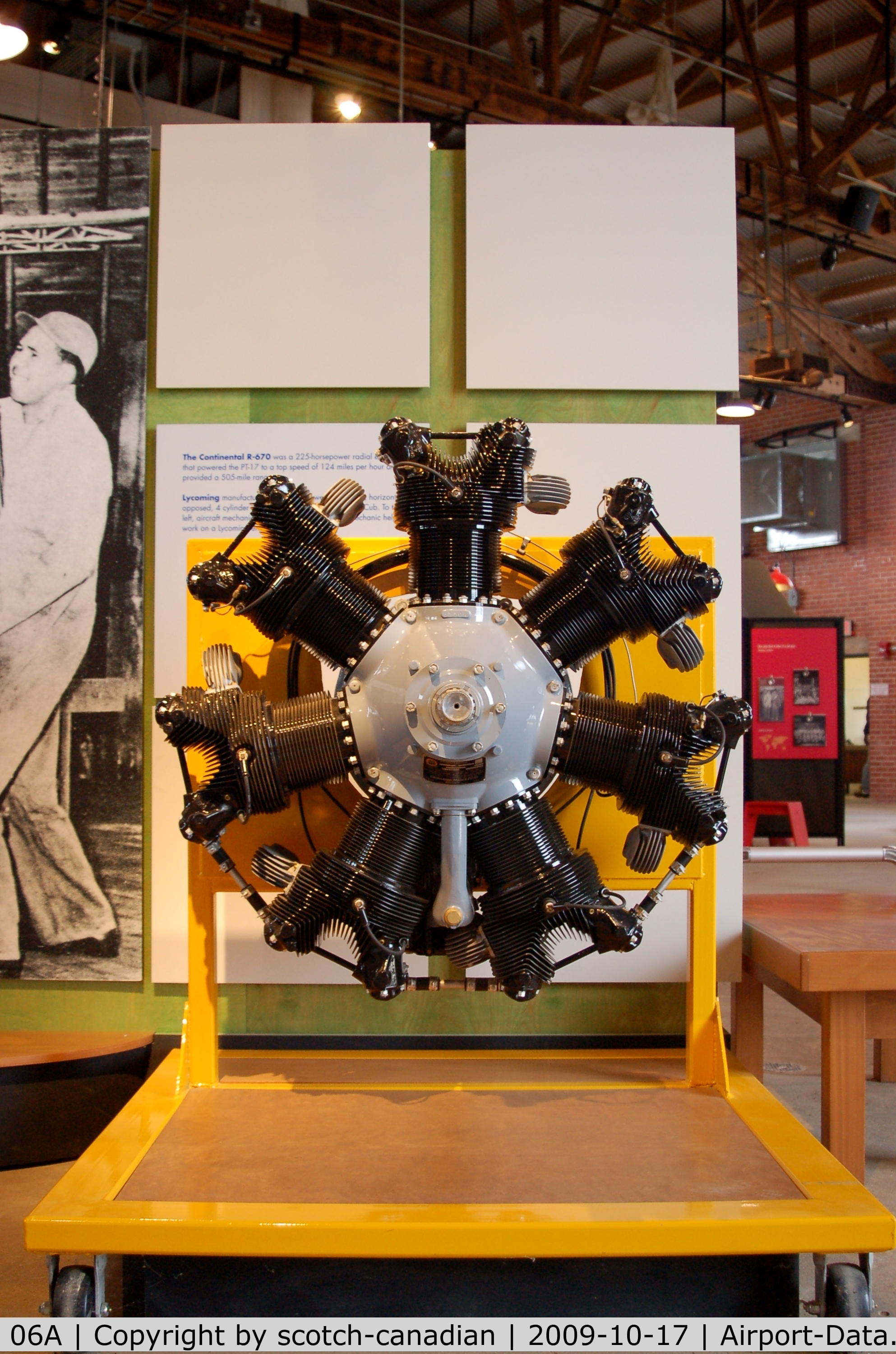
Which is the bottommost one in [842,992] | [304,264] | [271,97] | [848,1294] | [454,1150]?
[848,1294]

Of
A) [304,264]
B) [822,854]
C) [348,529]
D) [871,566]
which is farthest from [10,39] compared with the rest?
[871,566]

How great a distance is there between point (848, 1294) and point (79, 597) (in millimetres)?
2303

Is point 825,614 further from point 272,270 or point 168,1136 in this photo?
point 168,1136

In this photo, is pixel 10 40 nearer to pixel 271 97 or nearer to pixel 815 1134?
pixel 271 97

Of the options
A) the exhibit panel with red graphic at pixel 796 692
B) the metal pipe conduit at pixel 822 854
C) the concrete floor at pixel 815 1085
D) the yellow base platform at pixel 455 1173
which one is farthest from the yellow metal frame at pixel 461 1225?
the exhibit panel with red graphic at pixel 796 692

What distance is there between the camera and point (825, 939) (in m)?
2.36

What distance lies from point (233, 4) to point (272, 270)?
12.2 ft

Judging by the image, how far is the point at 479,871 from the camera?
1.93m

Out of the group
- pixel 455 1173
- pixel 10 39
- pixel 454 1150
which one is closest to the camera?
pixel 455 1173

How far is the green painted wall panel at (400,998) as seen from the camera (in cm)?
286

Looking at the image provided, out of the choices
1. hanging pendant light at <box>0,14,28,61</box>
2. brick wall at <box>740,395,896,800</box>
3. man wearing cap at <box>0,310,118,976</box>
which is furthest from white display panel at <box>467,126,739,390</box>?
brick wall at <box>740,395,896,800</box>

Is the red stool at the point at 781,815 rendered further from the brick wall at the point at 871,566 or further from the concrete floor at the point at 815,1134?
the brick wall at the point at 871,566

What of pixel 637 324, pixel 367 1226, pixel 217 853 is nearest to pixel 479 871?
pixel 217 853

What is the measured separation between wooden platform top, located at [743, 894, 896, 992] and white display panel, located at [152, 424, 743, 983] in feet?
0.73
